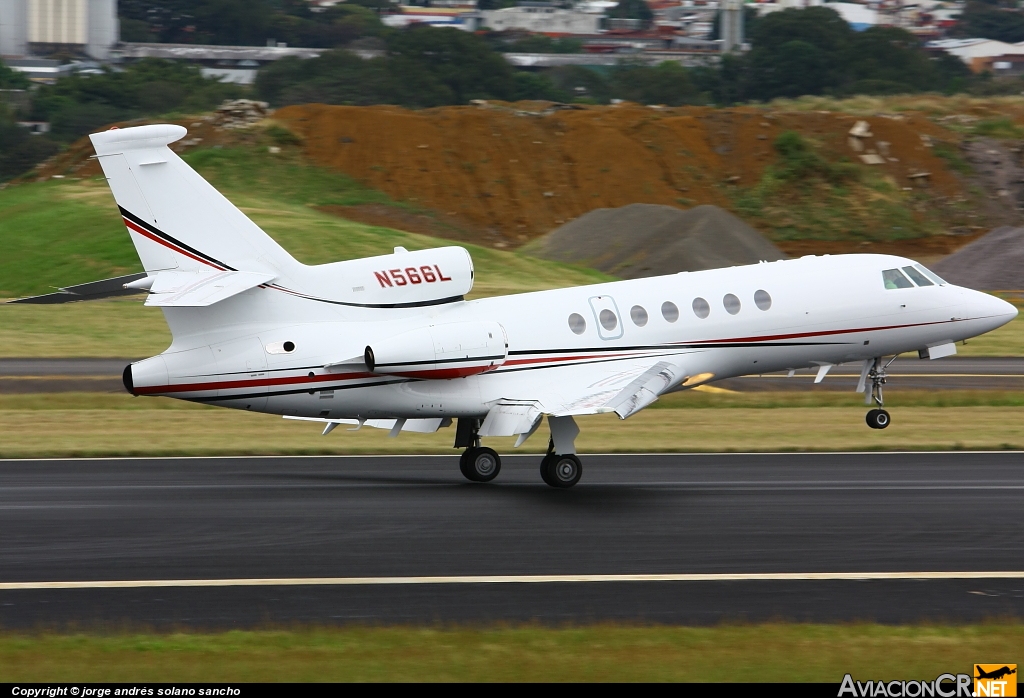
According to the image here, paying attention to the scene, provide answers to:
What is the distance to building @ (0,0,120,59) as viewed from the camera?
177250 millimetres

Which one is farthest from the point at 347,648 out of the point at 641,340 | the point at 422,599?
the point at 641,340

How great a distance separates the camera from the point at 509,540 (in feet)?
52.6

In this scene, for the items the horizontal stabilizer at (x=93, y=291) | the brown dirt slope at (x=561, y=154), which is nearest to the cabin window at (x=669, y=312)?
the horizontal stabilizer at (x=93, y=291)

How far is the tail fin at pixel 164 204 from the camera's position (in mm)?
18547

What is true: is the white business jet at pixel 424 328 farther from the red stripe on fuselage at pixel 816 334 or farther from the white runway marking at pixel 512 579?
the white runway marking at pixel 512 579

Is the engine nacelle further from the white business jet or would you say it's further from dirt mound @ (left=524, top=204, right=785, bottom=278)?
dirt mound @ (left=524, top=204, right=785, bottom=278)

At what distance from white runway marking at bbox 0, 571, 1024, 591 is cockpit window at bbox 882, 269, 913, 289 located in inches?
371

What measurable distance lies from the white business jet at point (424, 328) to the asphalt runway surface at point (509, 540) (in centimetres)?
134

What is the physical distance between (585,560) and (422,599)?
248 cm

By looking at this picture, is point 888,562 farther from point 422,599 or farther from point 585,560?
point 422,599

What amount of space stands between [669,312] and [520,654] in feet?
35.0

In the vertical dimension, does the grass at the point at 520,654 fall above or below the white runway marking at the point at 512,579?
above

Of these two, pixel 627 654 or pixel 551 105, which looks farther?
pixel 551 105

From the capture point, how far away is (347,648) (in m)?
11.3
